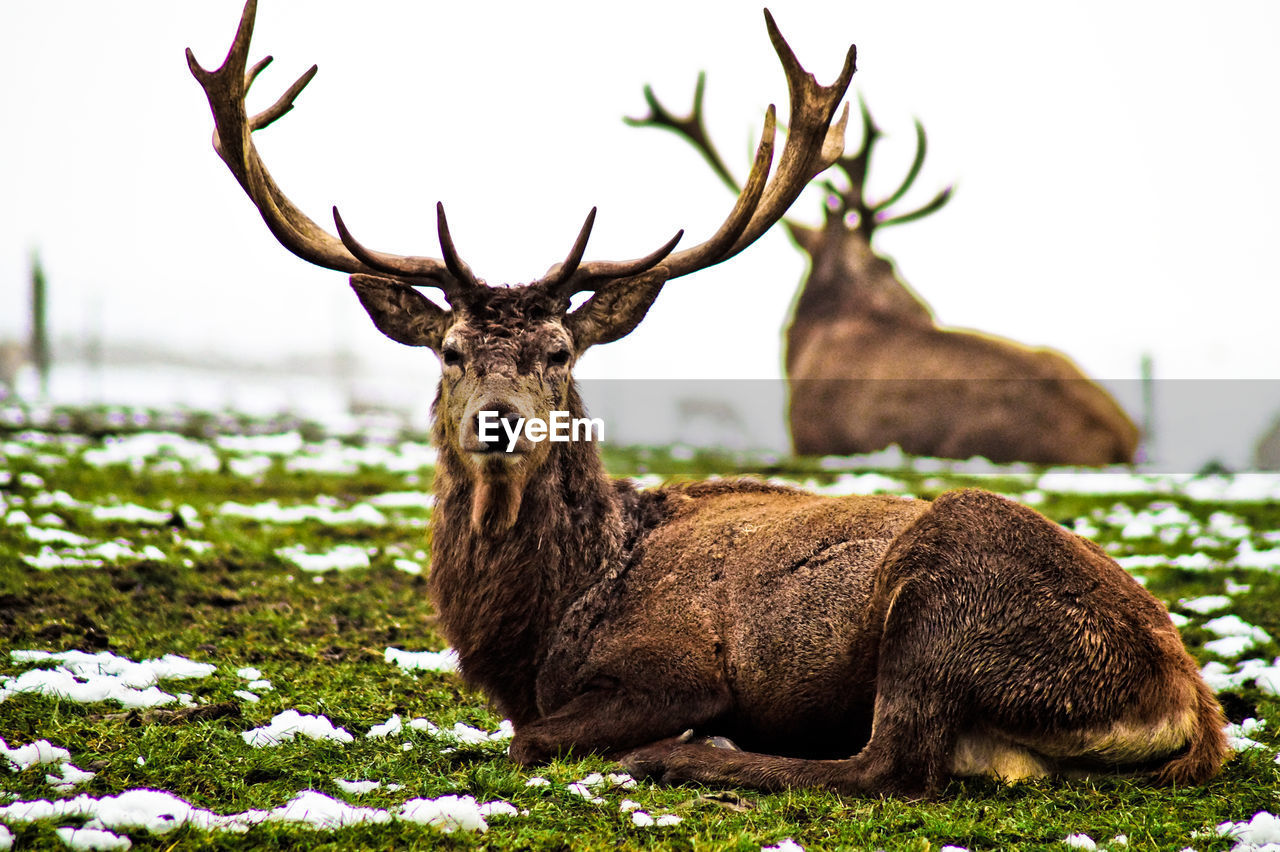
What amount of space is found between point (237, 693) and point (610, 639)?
1.71m

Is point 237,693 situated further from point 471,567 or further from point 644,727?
point 644,727

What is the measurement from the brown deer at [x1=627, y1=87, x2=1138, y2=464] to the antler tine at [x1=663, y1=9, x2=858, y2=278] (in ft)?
30.3

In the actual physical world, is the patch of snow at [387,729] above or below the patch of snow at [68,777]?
below

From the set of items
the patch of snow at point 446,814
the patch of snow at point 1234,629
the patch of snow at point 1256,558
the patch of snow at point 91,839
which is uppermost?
the patch of snow at point 91,839

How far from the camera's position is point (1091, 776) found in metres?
4.18

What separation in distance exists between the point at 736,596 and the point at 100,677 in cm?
279

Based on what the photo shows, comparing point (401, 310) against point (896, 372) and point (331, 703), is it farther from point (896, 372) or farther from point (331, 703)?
point (896, 372)

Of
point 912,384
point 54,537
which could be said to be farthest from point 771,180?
point 912,384

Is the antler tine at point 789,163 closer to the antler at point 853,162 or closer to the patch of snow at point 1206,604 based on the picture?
the patch of snow at point 1206,604

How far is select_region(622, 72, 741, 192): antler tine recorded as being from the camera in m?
14.5

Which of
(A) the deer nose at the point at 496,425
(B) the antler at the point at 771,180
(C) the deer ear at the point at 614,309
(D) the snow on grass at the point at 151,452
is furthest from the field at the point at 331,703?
(B) the antler at the point at 771,180

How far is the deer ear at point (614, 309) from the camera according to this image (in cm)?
523

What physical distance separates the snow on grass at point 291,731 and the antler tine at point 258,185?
76.5 inches

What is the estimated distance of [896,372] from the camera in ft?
50.8
